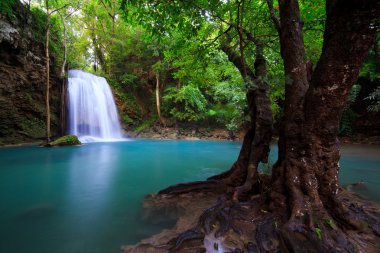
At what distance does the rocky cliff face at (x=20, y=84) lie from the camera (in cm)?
1327

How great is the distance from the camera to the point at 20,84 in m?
14.4

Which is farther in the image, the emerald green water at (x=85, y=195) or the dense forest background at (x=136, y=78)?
the dense forest background at (x=136, y=78)

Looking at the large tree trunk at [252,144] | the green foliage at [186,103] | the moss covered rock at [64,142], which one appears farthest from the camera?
the green foliage at [186,103]

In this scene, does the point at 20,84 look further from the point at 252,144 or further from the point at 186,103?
the point at 252,144

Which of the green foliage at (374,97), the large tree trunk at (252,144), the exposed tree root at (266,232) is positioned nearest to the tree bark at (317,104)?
the exposed tree root at (266,232)

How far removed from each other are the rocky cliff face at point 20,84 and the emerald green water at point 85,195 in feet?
16.6

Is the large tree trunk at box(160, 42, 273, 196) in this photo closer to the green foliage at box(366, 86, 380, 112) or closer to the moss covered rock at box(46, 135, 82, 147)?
the green foliage at box(366, 86, 380, 112)

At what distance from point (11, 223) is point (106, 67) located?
23.8 metres

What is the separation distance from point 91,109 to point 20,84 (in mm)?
5887

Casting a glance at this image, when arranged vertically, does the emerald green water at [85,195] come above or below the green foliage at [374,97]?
below

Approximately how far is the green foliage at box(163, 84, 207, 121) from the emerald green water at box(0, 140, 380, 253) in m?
12.0

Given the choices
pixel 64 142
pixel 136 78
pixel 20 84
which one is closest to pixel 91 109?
pixel 64 142

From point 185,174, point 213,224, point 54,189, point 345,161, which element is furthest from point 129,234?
point 345,161

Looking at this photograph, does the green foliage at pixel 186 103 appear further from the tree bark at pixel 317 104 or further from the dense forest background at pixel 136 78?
the tree bark at pixel 317 104
